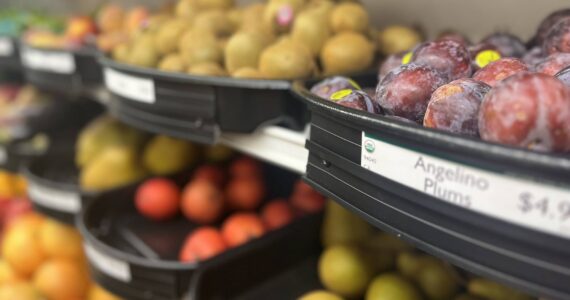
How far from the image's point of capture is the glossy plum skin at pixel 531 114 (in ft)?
1.23

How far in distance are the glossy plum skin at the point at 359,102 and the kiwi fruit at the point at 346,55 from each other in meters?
0.28

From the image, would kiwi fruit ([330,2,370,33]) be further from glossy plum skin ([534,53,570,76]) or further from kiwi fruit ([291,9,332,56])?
glossy plum skin ([534,53,570,76])

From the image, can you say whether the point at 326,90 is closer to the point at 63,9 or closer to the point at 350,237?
the point at 350,237

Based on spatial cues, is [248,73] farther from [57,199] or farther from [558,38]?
[57,199]

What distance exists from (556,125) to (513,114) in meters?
0.03

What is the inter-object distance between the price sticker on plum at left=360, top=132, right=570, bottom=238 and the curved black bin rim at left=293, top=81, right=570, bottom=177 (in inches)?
0.6

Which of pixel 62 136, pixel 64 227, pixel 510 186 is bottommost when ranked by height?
pixel 64 227

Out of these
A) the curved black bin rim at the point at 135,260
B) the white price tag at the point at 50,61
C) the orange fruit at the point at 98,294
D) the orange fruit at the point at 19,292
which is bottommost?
the orange fruit at the point at 19,292

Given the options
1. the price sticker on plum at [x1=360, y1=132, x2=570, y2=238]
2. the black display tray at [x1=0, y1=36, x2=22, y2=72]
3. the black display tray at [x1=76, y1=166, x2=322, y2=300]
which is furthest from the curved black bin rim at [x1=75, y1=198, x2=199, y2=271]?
the black display tray at [x1=0, y1=36, x2=22, y2=72]

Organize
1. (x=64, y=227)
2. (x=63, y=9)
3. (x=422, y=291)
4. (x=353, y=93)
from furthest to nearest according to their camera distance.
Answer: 1. (x=63, y=9)
2. (x=64, y=227)
3. (x=422, y=291)
4. (x=353, y=93)

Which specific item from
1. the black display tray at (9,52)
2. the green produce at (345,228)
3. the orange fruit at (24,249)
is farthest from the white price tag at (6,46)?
the green produce at (345,228)

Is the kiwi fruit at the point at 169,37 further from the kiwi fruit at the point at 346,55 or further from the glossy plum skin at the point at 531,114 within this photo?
the glossy plum skin at the point at 531,114

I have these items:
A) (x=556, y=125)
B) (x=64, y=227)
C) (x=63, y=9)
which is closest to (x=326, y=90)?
(x=556, y=125)

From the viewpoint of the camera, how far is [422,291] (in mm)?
741
